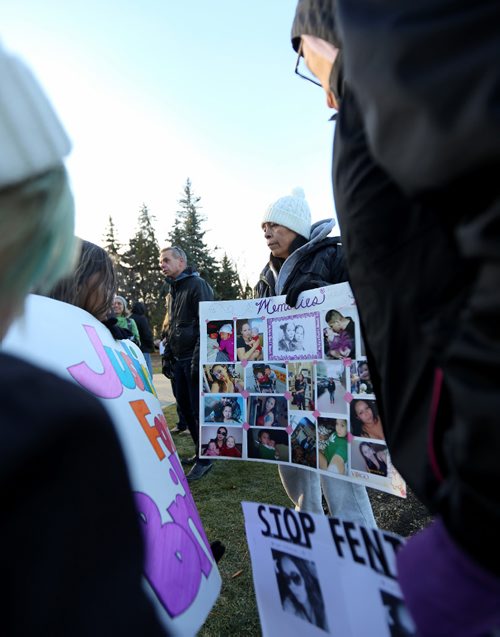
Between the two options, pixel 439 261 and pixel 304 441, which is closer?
pixel 439 261

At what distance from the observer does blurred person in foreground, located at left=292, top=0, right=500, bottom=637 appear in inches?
17.5

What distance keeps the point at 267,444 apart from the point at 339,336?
0.71 meters

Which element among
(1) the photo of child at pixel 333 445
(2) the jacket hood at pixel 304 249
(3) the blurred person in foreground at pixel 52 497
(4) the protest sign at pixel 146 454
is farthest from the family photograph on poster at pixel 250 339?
(3) the blurred person in foreground at pixel 52 497

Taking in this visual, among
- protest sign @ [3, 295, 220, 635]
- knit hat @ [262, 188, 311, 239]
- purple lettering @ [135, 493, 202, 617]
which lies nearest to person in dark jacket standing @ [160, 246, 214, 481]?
knit hat @ [262, 188, 311, 239]

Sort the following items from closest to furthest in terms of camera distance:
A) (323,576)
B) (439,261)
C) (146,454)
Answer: (439,261)
(323,576)
(146,454)

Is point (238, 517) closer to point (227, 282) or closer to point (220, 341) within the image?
point (220, 341)

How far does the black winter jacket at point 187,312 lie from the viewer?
4141 mm

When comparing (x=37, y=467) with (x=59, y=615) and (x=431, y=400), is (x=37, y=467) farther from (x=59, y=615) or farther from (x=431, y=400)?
(x=431, y=400)

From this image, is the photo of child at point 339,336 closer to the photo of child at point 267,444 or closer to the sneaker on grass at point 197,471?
the photo of child at point 267,444

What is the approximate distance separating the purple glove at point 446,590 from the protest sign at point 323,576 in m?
0.34

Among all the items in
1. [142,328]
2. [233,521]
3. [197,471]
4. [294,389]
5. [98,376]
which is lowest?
[233,521]

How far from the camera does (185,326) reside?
4.17m

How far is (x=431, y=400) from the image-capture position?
23.0 inches

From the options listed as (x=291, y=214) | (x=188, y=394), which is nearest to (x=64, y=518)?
(x=291, y=214)
